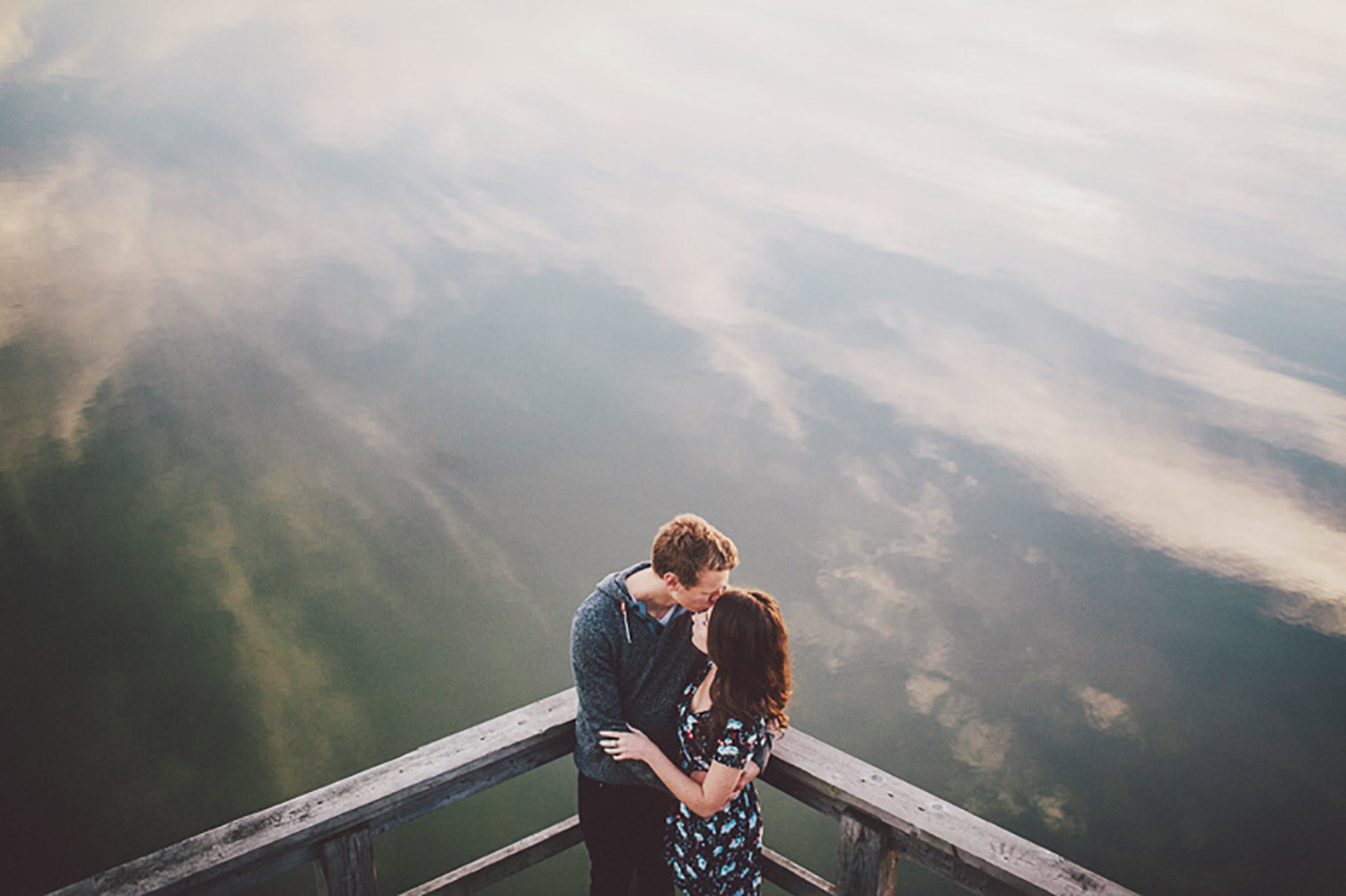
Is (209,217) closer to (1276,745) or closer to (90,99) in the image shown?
(90,99)

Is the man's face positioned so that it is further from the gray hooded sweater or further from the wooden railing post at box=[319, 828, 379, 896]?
the wooden railing post at box=[319, 828, 379, 896]

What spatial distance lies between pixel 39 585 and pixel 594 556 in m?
3.08

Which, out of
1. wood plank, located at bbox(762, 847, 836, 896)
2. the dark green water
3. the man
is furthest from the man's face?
the dark green water

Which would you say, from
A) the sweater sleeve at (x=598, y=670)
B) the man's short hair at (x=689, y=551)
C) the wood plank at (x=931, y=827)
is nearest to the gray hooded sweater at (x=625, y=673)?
the sweater sleeve at (x=598, y=670)

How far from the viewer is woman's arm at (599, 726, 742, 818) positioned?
1.66 metres

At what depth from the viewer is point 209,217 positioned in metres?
8.13

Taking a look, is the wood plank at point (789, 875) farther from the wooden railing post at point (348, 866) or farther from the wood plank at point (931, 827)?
the wooden railing post at point (348, 866)

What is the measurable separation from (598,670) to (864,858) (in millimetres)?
596

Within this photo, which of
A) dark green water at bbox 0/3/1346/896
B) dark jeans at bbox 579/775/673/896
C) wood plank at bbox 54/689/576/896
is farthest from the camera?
dark green water at bbox 0/3/1346/896

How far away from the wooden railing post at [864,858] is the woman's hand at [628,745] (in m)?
0.38

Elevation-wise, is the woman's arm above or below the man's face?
below

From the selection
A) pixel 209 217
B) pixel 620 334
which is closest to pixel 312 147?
pixel 209 217

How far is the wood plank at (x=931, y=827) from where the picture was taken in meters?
1.53

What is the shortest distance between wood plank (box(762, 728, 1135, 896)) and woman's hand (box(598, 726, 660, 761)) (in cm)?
24
